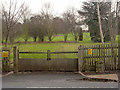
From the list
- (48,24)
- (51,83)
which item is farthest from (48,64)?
(48,24)

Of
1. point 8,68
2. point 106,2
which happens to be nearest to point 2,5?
point 8,68

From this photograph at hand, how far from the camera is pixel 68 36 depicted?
1677 inches

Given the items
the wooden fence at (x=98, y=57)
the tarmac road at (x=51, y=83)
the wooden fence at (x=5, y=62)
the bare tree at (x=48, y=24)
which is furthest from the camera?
the bare tree at (x=48, y=24)

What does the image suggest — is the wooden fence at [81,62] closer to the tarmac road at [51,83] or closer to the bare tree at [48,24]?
the tarmac road at [51,83]

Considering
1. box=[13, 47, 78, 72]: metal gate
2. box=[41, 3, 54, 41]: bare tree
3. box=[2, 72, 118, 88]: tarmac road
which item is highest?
box=[41, 3, 54, 41]: bare tree

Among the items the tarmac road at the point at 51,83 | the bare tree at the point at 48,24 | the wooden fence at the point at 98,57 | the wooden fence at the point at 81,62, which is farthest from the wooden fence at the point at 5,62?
the bare tree at the point at 48,24

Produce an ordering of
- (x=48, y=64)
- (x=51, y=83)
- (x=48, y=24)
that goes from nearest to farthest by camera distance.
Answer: (x=51, y=83) → (x=48, y=64) → (x=48, y=24)

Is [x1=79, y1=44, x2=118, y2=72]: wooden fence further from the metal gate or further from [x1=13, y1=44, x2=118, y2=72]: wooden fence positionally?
the metal gate

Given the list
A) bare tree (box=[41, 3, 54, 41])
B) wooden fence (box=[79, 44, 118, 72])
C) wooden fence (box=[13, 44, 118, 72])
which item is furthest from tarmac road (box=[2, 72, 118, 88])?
bare tree (box=[41, 3, 54, 41])

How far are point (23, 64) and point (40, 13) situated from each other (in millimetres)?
28588

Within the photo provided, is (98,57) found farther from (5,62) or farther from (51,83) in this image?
(5,62)

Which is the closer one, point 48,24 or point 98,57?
point 98,57

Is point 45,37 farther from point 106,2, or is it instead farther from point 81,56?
point 81,56

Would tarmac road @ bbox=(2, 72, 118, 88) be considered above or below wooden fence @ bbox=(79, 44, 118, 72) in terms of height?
below
